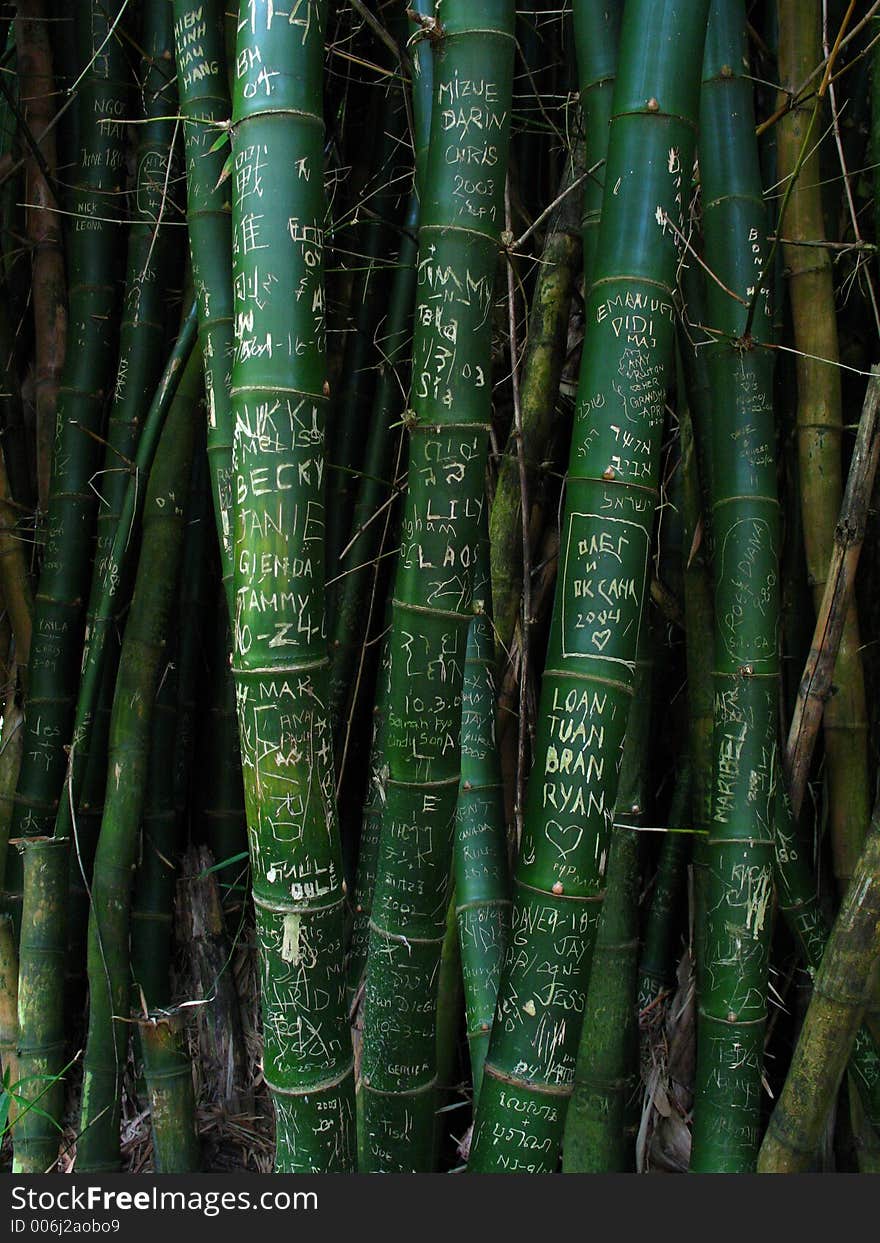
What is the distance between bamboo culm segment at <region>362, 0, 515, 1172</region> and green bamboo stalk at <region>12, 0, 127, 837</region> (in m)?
1.10

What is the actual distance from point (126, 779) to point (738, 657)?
1.06 m

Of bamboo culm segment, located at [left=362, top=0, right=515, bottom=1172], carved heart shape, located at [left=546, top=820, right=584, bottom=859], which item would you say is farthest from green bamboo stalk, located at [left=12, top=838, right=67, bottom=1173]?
carved heart shape, located at [left=546, top=820, right=584, bottom=859]

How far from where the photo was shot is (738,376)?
5.21 ft

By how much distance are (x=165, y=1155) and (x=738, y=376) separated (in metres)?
1.56

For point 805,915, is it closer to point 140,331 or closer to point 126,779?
point 126,779

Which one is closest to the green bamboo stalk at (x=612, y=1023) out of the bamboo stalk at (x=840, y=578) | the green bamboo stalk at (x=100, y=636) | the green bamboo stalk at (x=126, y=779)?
the bamboo stalk at (x=840, y=578)

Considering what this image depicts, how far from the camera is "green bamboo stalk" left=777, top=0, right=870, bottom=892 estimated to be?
69.7 inches

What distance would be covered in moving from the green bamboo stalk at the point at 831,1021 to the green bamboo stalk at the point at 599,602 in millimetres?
320

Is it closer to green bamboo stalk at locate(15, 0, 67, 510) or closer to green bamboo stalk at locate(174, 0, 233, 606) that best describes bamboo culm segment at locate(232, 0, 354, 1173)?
green bamboo stalk at locate(174, 0, 233, 606)

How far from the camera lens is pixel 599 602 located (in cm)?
127

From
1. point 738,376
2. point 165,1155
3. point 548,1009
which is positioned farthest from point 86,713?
point 738,376

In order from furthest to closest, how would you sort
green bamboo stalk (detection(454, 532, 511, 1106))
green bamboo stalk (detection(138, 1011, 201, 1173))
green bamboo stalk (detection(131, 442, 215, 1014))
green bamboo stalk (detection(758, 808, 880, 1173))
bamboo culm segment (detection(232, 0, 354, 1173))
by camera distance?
green bamboo stalk (detection(131, 442, 215, 1014))
green bamboo stalk (detection(138, 1011, 201, 1173))
green bamboo stalk (detection(454, 532, 511, 1106))
green bamboo stalk (detection(758, 808, 880, 1173))
bamboo culm segment (detection(232, 0, 354, 1173))

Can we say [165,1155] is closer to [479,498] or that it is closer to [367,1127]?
[367,1127]

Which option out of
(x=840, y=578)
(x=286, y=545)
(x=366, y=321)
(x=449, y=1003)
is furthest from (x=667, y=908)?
(x=366, y=321)
